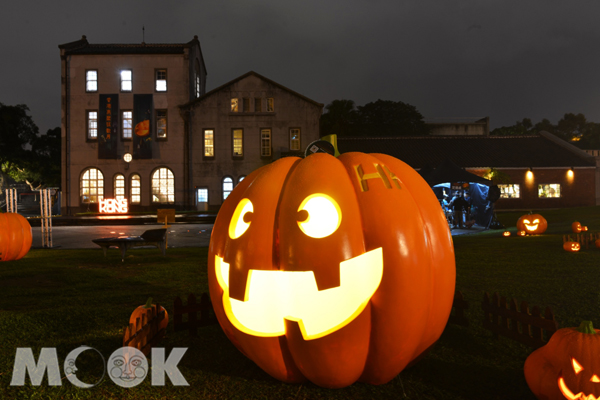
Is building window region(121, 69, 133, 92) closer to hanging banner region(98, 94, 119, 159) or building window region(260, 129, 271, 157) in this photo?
hanging banner region(98, 94, 119, 159)

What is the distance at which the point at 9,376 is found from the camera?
3146 millimetres

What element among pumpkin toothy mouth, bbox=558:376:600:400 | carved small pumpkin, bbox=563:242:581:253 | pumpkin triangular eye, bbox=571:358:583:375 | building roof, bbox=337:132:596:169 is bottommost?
carved small pumpkin, bbox=563:242:581:253

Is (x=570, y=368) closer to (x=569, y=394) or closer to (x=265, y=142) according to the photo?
(x=569, y=394)

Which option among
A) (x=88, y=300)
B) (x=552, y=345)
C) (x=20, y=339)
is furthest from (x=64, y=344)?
(x=552, y=345)

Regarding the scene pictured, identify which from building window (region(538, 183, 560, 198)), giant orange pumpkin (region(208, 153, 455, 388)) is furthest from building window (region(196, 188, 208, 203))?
giant orange pumpkin (region(208, 153, 455, 388))

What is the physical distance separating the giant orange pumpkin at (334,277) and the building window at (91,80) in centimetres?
3906

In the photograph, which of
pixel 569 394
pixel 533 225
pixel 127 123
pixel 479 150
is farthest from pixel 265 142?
pixel 569 394

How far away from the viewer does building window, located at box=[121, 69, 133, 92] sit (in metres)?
36.1

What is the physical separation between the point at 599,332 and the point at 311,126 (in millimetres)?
34220

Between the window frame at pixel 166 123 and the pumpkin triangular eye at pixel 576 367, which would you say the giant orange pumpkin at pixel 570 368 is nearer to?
the pumpkin triangular eye at pixel 576 367

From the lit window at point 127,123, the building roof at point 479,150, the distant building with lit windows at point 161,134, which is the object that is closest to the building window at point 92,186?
the distant building with lit windows at point 161,134

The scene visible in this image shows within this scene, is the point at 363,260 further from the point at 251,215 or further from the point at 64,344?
the point at 64,344

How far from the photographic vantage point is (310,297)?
265 centimetres

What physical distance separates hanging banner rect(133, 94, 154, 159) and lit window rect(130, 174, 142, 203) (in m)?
1.92
